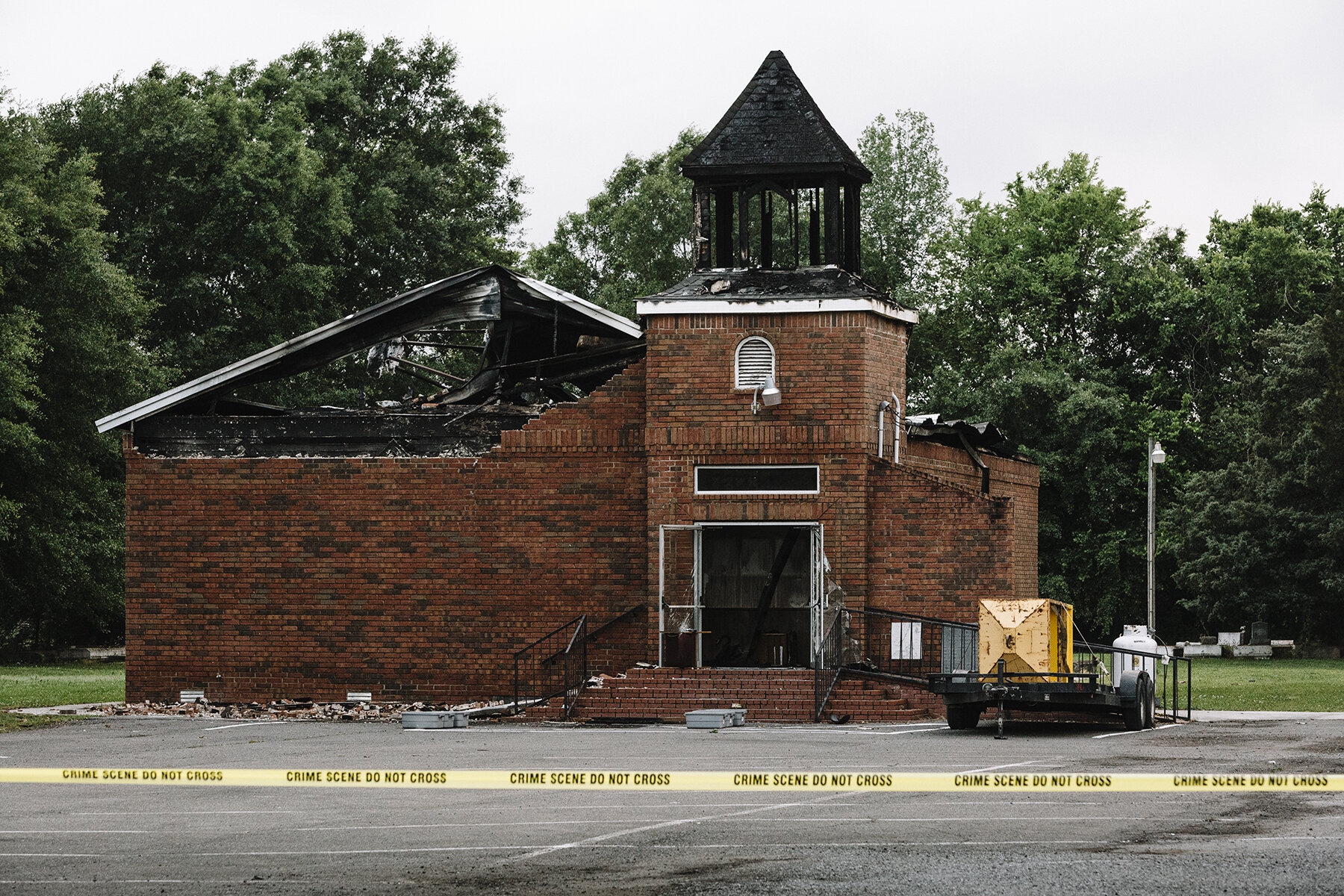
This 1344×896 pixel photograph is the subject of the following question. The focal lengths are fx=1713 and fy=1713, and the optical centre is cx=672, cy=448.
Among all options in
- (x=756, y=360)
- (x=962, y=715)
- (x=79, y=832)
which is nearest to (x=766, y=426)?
(x=756, y=360)

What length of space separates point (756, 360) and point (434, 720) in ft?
21.9

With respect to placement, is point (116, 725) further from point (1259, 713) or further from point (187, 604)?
point (1259, 713)

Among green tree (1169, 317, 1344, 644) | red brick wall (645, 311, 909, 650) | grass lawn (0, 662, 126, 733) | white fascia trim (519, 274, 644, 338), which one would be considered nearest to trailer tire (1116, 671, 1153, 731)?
red brick wall (645, 311, 909, 650)

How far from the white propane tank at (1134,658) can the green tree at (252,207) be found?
2875 cm

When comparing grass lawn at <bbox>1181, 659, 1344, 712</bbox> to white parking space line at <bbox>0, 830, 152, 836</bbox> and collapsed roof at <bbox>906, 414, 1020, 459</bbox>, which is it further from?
white parking space line at <bbox>0, 830, 152, 836</bbox>

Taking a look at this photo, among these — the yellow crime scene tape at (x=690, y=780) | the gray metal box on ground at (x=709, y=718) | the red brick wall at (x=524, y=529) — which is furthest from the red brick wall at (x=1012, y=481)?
the yellow crime scene tape at (x=690, y=780)

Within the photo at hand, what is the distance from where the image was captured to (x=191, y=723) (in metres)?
22.1

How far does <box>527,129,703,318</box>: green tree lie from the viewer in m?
57.6

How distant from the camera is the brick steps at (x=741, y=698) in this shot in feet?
72.6

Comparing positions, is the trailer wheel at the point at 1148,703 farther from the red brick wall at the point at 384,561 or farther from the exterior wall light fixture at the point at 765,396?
the red brick wall at the point at 384,561

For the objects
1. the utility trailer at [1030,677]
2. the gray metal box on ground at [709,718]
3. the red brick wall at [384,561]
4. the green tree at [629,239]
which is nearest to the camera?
the utility trailer at [1030,677]

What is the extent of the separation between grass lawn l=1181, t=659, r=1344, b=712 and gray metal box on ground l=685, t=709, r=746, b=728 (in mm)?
8866

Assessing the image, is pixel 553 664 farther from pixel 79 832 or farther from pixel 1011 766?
pixel 79 832

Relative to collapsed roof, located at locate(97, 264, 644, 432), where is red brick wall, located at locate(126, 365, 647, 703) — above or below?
below
